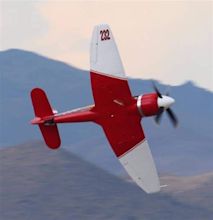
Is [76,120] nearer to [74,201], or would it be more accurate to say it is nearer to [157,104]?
[157,104]

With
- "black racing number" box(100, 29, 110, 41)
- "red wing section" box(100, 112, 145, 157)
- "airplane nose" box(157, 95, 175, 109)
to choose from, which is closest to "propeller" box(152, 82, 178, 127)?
"airplane nose" box(157, 95, 175, 109)

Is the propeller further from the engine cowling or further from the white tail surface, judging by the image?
the white tail surface

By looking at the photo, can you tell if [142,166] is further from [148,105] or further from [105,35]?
[105,35]

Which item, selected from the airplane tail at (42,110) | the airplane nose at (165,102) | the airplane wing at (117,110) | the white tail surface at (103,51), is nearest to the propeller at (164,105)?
the airplane nose at (165,102)

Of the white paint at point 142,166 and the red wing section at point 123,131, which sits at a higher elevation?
the red wing section at point 123,131

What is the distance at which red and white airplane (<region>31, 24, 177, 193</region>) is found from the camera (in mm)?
54938

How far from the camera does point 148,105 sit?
176 feet

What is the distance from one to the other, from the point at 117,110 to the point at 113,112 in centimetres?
32

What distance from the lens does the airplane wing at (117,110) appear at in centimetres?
5534

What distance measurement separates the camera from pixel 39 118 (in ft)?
189

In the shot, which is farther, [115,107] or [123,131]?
[123,131]

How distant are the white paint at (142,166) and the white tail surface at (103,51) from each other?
5050 mm

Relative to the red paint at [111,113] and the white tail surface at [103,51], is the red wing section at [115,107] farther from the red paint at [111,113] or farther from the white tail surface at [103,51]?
the white tail surface at [103,51]

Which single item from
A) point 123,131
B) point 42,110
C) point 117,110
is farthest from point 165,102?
point 42,110
